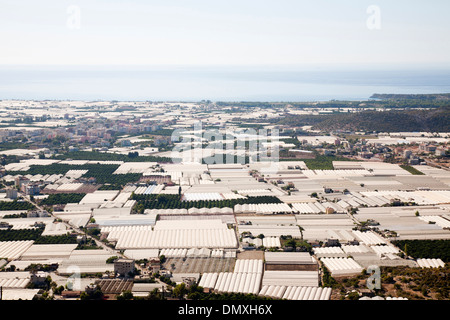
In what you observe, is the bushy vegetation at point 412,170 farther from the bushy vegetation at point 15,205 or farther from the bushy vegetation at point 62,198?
the bushy vegetation at point 15,205

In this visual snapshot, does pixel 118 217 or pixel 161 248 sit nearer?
pixel 161 248

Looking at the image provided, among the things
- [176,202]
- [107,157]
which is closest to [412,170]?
[176,202]

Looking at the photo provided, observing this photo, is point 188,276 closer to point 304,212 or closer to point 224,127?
point 304,212

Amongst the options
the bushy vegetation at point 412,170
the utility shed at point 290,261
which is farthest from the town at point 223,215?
the bushy vegetation at point 412,170

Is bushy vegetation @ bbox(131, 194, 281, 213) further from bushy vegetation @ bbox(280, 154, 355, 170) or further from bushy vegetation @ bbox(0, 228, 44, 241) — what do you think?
bushy vegetation @ bbox(280, 154, 355, 170)

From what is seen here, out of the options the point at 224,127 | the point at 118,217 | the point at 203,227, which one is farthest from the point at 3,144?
the point at 203,227

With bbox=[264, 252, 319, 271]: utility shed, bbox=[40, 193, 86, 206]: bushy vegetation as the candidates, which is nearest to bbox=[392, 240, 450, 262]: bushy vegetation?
bbox=[264, 252, 319, 271]: utility shed

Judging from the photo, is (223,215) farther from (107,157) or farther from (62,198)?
(107,157)
